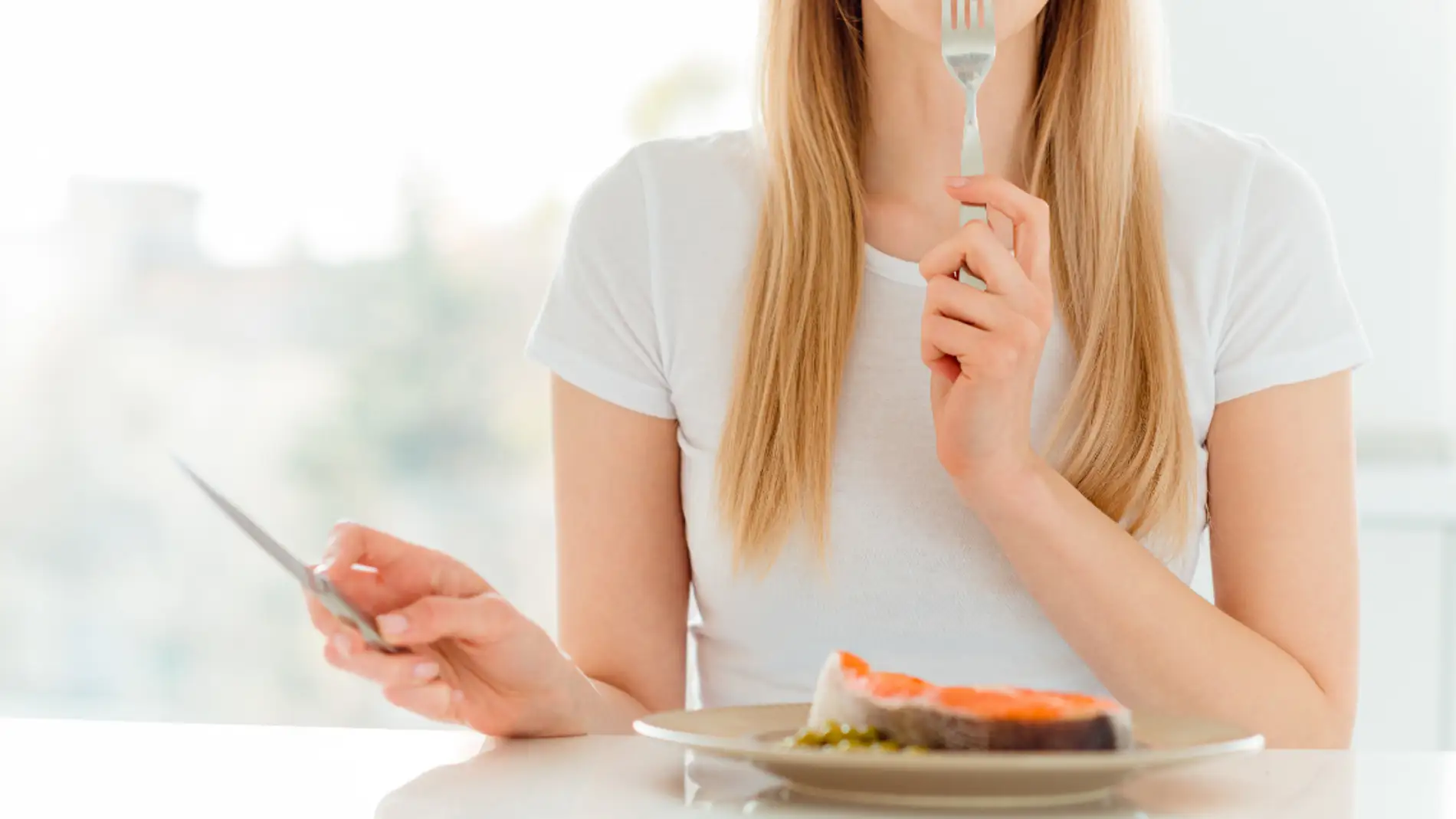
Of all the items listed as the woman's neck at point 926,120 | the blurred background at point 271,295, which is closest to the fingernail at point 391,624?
the woman's neck at point 926,120

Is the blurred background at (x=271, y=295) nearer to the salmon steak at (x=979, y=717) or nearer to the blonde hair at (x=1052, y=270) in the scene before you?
the blonde hair at (x=1052, y=270)

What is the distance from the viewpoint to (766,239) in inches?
52.4

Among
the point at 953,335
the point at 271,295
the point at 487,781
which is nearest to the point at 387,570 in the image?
the point at 487,781

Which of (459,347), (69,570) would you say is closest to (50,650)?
(69,570)

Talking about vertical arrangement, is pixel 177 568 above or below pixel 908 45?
below

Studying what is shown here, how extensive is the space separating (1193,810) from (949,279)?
1.17 feet

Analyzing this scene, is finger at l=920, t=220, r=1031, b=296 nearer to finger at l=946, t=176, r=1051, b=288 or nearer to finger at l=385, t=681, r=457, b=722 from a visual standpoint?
finger at l=946, t=176, r=1051, b=288

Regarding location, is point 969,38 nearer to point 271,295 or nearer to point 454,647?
point 454,647

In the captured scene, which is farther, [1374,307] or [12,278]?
[12,278]

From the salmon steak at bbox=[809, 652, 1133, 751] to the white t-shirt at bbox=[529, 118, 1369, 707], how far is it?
0.55 meters

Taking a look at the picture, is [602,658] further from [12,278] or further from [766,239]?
[12,278]

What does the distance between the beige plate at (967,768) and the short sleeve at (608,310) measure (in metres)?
0.61

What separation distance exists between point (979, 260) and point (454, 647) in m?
0.39

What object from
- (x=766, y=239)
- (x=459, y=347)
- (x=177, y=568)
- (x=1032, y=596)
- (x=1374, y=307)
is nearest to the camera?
(x=1032, y=596)
